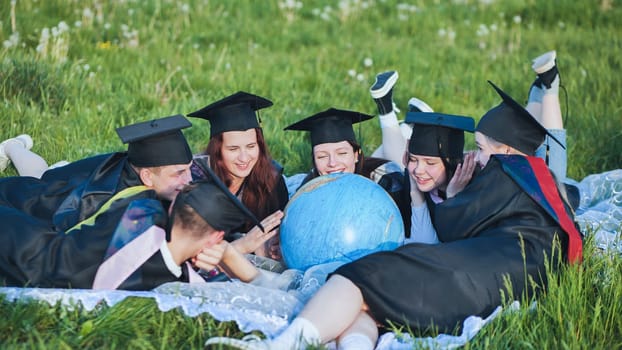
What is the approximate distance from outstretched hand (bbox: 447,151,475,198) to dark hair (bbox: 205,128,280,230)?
1.64m

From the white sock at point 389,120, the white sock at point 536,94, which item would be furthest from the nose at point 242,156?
the white sock at point 536,94

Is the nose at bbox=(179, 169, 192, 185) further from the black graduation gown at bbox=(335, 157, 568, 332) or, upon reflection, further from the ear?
the black graduation gown at bbox=(335, 157, 568, 332)

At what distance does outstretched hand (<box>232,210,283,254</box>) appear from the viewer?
6715 mm

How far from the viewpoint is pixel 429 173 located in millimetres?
7438

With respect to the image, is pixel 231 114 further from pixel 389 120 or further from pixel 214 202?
pixel 389 120

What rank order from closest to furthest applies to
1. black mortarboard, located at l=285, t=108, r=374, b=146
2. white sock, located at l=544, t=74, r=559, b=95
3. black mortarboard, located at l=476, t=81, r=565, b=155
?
black mortarboard, located at l=476, t=81, r=565, b=155 < black mortarboard, located at l=285, t=108, r=374, b=146 < white sock, located at l=544, t=74, r=559, b=95

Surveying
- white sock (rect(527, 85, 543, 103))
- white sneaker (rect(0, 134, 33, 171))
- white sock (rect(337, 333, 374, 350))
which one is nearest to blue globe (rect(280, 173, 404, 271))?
white sock (rect(337, 333, 374, 350))

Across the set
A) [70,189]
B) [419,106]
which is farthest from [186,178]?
[419,106]

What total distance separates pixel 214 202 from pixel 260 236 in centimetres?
125

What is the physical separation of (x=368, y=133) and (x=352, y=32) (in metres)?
4.20

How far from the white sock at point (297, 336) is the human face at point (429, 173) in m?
2.51

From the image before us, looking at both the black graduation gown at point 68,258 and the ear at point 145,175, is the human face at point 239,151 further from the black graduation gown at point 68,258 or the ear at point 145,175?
the black graduation gown at point 68,258

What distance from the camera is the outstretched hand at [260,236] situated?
671 centimetres

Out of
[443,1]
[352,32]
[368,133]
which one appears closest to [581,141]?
[368,133]
